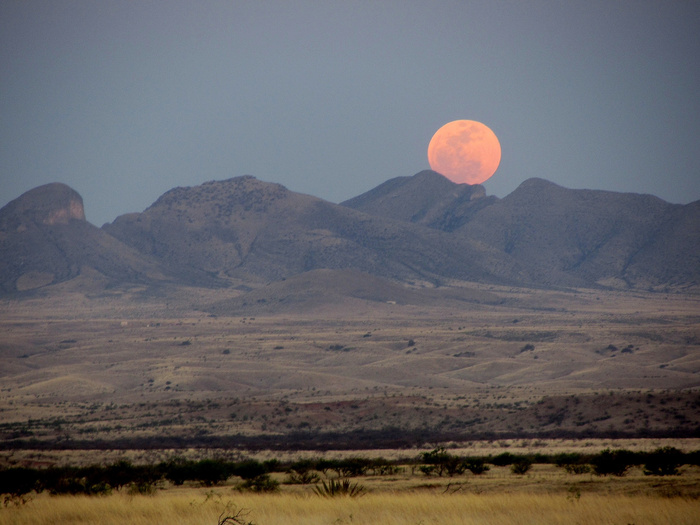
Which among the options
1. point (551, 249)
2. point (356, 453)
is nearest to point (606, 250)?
point (551, 249)

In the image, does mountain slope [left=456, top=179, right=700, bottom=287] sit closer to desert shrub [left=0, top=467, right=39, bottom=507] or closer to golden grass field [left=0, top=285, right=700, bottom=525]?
golden grass field [left=0, top=285, right=700, bottom=525]

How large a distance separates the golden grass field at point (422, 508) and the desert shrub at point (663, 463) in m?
1.15

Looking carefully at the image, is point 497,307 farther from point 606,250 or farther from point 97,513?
point 97,513

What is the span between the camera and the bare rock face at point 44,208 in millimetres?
170250

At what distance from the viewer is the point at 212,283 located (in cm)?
15838

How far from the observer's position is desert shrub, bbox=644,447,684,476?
16.1m

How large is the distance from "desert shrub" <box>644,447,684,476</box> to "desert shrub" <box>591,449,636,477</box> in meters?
0.46

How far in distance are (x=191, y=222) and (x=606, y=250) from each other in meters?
110

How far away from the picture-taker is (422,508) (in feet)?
37.5

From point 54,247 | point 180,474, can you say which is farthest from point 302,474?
point 54,247

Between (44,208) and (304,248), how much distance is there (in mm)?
64207

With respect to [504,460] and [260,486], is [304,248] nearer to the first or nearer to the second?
[504,460]

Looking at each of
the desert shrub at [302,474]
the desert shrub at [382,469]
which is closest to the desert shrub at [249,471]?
the desert shrub at [302,474]

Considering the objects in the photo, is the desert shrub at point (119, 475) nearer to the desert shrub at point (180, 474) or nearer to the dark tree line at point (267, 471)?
the dark tree line at point (267, 471)
